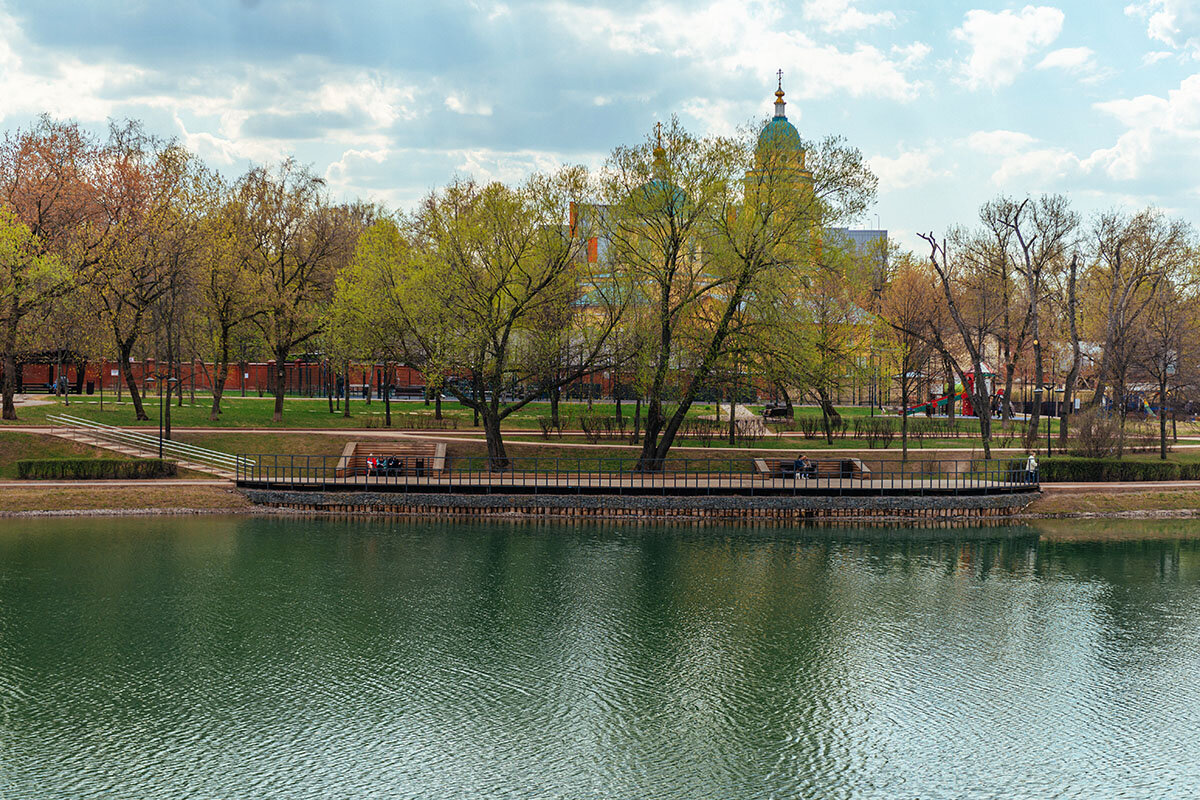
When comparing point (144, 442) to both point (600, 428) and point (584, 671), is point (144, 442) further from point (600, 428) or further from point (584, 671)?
point (584, 671)

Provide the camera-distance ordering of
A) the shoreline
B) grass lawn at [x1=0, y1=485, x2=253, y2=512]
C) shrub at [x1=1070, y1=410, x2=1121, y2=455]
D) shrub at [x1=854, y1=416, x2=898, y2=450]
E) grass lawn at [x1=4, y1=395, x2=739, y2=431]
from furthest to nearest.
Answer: shrub at [x1=854, y1=416, x2=898, y2=450] < grass lawn at [x1=4, y1=395, x2=739, y2=431] < shrub at [x1=1070, y1=410, x2=1121, y2=455] < the shoreline < grass lawn at [x1=0, y1=485, x2=253, y2=512]

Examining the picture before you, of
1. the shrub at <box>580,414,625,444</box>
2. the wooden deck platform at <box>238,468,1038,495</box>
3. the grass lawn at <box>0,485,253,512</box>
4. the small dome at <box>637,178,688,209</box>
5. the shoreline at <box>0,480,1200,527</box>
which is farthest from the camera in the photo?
the shrub at <box>580,414,625,444</box>

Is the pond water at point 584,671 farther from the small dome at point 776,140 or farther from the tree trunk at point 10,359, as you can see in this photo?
the small dome at point 776,140

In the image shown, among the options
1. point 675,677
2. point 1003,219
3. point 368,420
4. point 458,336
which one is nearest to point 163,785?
point 675,677

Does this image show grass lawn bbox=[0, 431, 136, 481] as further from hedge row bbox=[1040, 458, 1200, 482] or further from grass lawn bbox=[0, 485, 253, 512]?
hedge row bbox=[1040, 458, 1200, 482]

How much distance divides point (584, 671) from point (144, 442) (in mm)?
35321

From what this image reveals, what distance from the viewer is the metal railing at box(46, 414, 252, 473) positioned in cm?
4759

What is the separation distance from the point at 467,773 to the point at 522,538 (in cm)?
2185

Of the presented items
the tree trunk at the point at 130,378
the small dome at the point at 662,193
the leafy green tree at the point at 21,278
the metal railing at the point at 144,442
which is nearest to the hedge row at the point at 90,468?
the metal railing at the point at 144,442

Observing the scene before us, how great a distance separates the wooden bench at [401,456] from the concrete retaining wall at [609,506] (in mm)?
Result: 2425

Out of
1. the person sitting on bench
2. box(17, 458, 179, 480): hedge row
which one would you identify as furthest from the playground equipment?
box(17, 458, 179, 480): hedge row

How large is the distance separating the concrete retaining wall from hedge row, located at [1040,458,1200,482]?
30.0 feet

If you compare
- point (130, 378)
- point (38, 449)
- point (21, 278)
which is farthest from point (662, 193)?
point (38, 449)

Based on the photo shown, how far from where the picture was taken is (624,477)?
154 ft
